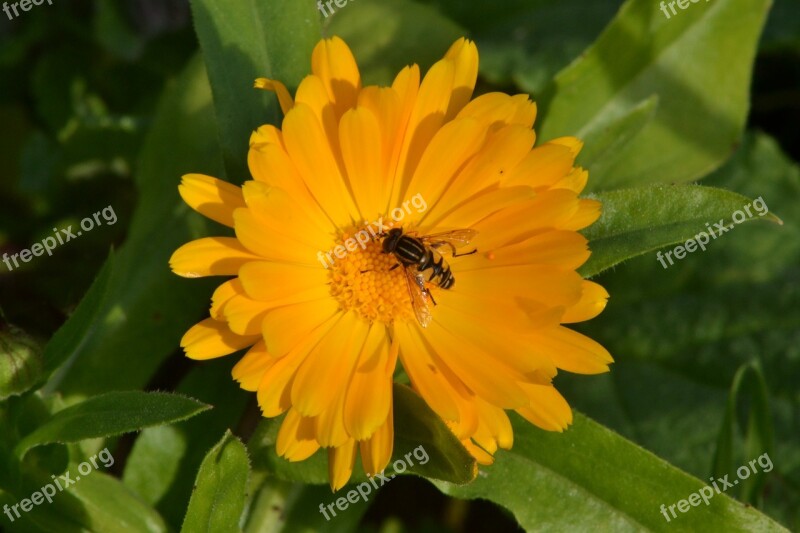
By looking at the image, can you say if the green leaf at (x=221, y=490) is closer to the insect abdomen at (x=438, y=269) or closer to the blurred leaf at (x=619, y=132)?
the insect abdomen at (x=438, y=269)

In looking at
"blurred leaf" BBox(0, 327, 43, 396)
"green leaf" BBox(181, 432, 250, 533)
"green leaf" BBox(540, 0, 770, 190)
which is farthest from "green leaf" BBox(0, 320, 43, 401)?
"green leaf" BBox(540, 0, 770, 190)

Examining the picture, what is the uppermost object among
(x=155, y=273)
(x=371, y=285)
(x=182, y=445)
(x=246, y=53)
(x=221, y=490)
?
(x=246, y=53)

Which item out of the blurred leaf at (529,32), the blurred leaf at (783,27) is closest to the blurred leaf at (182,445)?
the blurred leaf at (529,32)

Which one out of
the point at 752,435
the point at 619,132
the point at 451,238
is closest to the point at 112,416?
the point at 451,238

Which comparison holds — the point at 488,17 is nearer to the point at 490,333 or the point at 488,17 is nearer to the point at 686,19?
the point at 686,19

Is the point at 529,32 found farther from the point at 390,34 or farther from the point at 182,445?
the point at 182,445

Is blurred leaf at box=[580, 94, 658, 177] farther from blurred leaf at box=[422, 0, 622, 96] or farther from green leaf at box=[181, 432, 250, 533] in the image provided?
green leaf at box=[181, 432, 250, 533]

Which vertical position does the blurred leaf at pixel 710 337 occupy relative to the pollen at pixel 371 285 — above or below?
below

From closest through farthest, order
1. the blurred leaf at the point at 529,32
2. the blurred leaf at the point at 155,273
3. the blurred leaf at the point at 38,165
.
→ the blurred leaf at the point at 155,273 < the blurred leaf at the point at 529,32 < the blurred leaf at the point at 38,165
